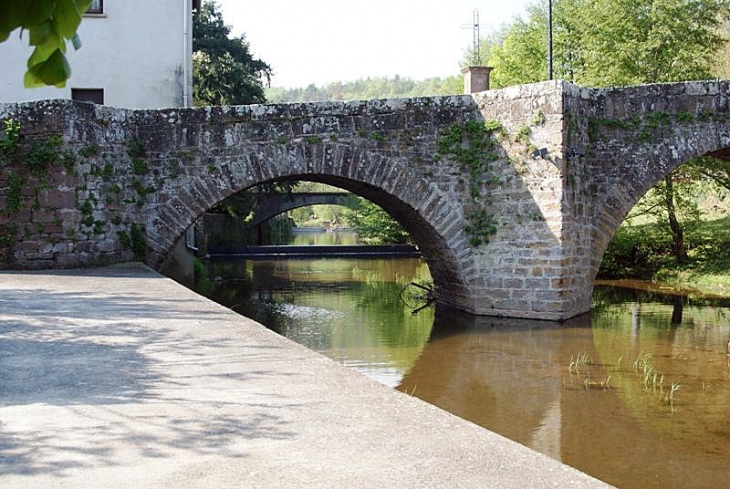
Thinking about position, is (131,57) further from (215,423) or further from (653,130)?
(215,423)

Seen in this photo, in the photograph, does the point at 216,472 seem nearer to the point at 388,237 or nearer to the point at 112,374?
the point at 112,374

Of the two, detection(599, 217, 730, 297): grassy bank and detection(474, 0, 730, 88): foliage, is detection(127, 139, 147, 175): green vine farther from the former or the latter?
detection(474, 0, 730, 88): foliage

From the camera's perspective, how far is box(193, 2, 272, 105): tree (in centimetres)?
2264

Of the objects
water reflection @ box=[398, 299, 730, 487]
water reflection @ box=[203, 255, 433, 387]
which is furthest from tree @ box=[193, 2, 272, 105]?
water reflection @ box=[398, 299, 730, 487]

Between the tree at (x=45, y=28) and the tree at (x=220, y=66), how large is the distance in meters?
21.8

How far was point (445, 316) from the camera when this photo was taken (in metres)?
11.4

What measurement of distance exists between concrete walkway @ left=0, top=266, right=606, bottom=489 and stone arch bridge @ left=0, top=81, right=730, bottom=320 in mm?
5412

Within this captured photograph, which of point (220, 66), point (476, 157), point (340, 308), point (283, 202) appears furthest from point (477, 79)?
point (283, 202)

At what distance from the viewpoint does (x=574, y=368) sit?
7859 millimetres

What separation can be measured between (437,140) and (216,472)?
8.38 metres

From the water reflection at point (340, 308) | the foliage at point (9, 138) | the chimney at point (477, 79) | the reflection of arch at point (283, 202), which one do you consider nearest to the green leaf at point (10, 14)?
the water reflection at point (340, 308)

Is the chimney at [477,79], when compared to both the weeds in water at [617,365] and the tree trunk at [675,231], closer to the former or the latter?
the weeds in water at [617,365]

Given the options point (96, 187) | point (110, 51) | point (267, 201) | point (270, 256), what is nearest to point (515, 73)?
point (270, 256)

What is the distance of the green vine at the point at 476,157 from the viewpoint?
10305 mm
